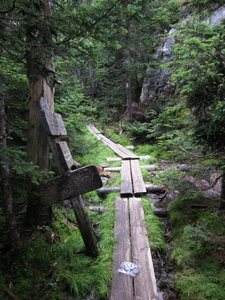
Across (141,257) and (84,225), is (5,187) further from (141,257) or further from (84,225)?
(141,257)

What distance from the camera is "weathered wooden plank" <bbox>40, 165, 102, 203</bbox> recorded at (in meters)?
3.01

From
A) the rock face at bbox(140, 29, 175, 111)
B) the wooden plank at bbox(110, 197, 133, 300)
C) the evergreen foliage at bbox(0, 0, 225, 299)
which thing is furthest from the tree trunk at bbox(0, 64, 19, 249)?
the rock face at bbox(140, 29, 175, 111)

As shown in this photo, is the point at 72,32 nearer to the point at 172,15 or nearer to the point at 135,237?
the point at 135,237

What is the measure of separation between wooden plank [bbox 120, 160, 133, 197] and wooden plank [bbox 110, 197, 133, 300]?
0.88ft

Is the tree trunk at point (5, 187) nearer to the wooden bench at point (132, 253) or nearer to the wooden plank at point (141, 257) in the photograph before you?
the wooden bench at point (132, 253)

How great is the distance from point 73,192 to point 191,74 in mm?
3129

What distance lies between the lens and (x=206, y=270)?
117 inches

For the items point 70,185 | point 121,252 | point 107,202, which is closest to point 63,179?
point 70,185

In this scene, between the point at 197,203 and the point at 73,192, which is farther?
the point at 197,203

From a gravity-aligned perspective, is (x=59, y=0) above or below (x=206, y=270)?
above

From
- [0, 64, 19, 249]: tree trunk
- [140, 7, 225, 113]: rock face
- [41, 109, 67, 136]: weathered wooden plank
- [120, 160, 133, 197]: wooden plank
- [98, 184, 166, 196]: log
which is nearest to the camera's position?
[0, 64, 19, 249]: tree trunk

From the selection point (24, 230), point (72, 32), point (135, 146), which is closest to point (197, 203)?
point (24, 230)

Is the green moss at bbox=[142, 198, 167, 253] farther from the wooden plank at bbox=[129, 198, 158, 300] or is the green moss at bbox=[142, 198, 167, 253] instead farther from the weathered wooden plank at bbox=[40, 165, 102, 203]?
the weathered wooden plank at bbox=[40, 165, 102, 203]

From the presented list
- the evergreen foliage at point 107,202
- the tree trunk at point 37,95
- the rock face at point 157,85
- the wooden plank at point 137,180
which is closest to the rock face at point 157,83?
the rock face at point 157,85
